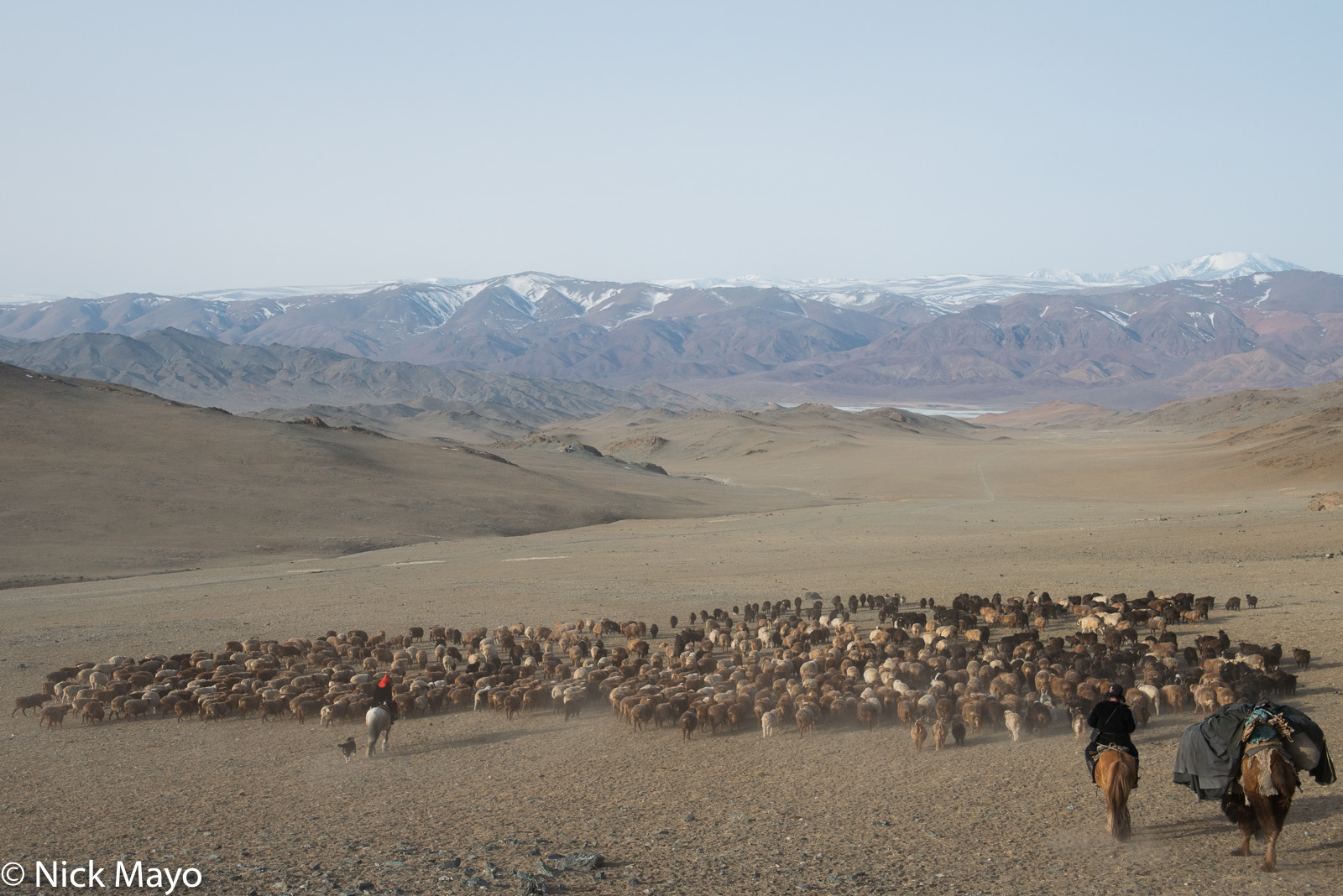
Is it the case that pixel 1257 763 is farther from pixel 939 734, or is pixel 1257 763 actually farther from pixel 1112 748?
pixel 939 734

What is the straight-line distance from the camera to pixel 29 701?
13.6m

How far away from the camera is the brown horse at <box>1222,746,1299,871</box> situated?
6.92 meters

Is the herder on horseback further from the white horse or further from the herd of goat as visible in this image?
the white horse

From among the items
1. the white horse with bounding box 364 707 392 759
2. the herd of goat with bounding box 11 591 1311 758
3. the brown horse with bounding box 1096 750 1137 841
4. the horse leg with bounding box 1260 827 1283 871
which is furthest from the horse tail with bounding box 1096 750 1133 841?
the white horse with bounding box 364 707 392 759

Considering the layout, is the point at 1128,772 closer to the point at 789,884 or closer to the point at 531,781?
the point at 789,884

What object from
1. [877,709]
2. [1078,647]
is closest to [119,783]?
[877,709]

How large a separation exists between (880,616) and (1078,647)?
4443 mm

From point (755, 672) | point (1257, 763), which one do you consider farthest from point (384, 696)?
point (1257, 763)

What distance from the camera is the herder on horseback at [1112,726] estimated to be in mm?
7766

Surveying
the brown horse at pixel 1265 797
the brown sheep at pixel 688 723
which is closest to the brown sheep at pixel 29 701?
the brown sheep at pixel 688 723

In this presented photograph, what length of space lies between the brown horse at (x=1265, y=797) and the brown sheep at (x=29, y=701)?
13977 millimetres

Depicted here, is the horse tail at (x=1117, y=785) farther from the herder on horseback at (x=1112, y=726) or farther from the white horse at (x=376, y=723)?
the white horse at (x=376, y=723)

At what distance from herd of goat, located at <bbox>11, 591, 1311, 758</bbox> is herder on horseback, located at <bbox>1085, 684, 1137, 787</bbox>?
10.2 ft

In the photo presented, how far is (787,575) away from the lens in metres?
25.4
